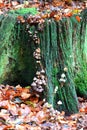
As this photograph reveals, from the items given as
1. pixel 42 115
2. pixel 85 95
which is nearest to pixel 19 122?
pixel 42 115

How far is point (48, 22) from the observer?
4.61 meters

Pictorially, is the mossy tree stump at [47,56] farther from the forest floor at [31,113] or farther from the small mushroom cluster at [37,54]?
the forest floor at [31,113]

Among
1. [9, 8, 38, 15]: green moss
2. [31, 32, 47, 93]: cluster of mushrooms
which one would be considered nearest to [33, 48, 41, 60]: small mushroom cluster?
[31, 32, 47, 93]: cluster of mushrooms

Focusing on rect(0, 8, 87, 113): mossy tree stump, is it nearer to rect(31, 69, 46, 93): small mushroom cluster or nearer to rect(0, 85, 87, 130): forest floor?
rect(31, 69, 46, 93): small mushroom cluster

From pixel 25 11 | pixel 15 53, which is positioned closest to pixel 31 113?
pixel 15 53

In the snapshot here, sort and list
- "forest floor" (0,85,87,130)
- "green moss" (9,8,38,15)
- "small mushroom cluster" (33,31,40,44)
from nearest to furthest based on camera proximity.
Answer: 1. "forest floor" (0,85,87,130)
2. "small mushroom cluster" (33,31,40,44)
3. "green moss" (9,8,38,15)

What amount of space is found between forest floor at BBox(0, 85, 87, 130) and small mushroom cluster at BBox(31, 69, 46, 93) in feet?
0.33

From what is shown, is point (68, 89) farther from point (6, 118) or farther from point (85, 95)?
point (6, 118)

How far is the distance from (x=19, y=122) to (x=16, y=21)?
5.26ft

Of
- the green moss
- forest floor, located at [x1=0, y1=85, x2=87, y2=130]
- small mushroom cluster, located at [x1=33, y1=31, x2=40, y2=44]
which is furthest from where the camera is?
the green moss

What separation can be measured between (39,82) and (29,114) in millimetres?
689

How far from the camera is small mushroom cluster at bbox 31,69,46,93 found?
4.65 meters

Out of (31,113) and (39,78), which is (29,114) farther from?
(39,78)

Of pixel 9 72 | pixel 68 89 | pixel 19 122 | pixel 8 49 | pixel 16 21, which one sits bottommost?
pixel 19 122
